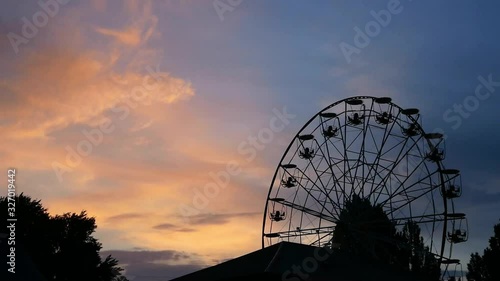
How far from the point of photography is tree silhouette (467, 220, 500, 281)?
72312mm

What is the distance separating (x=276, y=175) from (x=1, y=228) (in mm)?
21694

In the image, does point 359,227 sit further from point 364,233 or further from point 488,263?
point 488,263

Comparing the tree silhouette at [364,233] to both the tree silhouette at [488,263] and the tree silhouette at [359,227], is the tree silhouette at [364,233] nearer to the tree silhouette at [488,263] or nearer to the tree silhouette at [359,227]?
the tree silhouette at [359,227]

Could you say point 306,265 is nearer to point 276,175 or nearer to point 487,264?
point 276,175

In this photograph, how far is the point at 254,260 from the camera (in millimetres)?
30203

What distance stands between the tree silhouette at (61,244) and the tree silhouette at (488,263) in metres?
41.2

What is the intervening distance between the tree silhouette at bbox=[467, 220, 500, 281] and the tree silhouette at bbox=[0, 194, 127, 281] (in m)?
41.2

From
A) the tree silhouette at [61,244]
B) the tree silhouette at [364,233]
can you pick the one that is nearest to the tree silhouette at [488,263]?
the tree silhouette at [364,233]

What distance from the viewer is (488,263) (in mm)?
73438

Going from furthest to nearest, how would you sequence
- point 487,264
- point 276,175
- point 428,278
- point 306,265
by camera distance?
point 487,264 < point 276,175 < point 428,278 < point 306,265

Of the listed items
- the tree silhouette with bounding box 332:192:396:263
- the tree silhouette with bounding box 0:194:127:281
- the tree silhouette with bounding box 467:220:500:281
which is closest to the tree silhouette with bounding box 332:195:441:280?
the tree silhouette with bounding box 332:192:396:263

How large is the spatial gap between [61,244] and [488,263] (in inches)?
1833

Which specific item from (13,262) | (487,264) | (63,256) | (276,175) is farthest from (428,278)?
(487,264)

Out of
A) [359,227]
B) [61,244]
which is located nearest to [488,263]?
[359,227]
